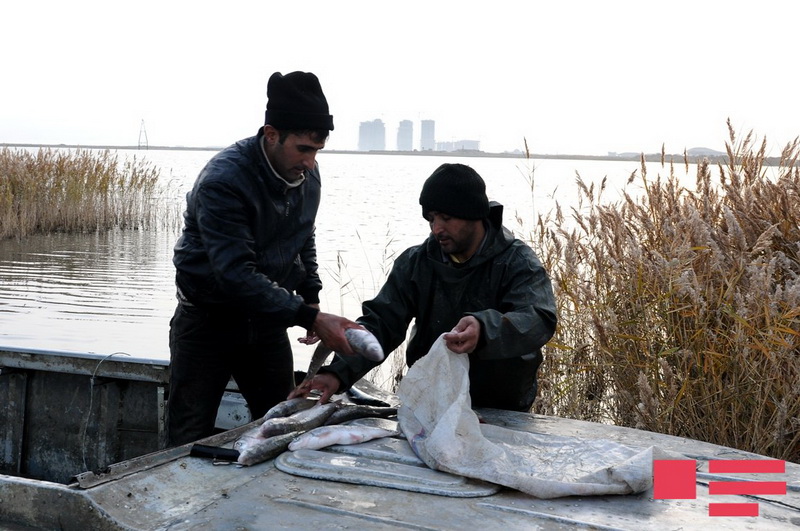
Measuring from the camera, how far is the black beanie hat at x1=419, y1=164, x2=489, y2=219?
144 inches

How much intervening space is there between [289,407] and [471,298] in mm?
979

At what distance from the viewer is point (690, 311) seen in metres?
4.43

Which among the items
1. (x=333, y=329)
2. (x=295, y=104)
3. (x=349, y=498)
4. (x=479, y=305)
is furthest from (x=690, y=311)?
(x=349, y=498)

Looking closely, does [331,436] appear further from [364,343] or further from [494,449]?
[494,449]

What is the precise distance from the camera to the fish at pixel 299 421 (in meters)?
3.18

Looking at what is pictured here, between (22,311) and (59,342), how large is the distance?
1621 millimetres

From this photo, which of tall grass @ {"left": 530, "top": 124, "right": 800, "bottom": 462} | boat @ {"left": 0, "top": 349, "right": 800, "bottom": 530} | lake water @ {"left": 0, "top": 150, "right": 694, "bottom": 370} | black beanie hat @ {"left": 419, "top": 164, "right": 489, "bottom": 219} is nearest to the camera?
boat @ {"left": 0, "top": 349, "right": 800, "bottom": 530}

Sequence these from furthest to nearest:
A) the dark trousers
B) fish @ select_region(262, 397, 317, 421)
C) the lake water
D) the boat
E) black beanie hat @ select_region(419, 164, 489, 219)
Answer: the lake water → the dark trousers → black beanie hat @ select_region(419, 164, 489, 219) → fish @ select_region(262, 397, 317, 421) → the boat

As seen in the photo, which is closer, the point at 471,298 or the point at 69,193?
the point at 471,298

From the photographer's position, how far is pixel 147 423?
4.73 m

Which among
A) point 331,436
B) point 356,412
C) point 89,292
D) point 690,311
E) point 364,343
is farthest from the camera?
point 89,292

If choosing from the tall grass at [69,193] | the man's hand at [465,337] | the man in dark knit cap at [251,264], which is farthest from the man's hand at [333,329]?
the tall grass at [69,193]

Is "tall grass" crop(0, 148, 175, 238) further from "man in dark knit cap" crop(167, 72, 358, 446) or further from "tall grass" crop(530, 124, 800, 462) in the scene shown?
"man in dark knit cap" crop(167, 72, 358, 446)

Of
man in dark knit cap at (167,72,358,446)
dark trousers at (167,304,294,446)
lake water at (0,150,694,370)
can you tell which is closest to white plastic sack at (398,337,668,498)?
man in dark knit cap at (167,72,358,446)
